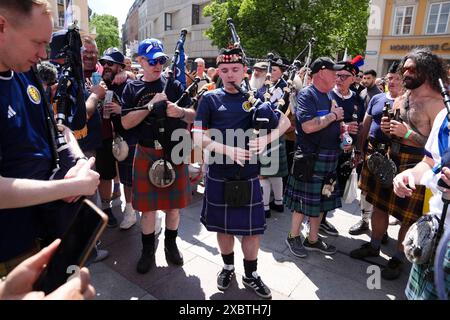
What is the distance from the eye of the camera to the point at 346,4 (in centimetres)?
1998

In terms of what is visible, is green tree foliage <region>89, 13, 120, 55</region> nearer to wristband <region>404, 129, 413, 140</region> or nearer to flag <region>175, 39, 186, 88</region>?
flag <region>175, 39, 186, 88</region>

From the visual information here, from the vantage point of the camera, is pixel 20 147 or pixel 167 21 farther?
pixel 167 21

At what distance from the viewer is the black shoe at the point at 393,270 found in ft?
9.88

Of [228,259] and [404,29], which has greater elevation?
[404,29]

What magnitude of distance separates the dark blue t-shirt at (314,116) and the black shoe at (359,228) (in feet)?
4.16

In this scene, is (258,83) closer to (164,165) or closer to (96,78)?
(96,78)

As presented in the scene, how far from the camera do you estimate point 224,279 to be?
278 cm

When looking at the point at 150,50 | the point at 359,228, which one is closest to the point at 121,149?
the point at 150,50

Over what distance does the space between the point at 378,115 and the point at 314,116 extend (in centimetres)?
92

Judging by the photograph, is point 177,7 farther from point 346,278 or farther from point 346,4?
point 346,278

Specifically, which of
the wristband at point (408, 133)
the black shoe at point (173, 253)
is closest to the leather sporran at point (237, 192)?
the black shoe at point (173, 253)

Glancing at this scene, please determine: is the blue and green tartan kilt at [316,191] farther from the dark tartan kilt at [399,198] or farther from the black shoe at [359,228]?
the black shoe at [359,228]

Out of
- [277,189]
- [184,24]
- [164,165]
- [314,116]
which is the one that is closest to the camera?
[164,165]

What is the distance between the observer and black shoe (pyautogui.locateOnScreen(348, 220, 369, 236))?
393 centimetres
